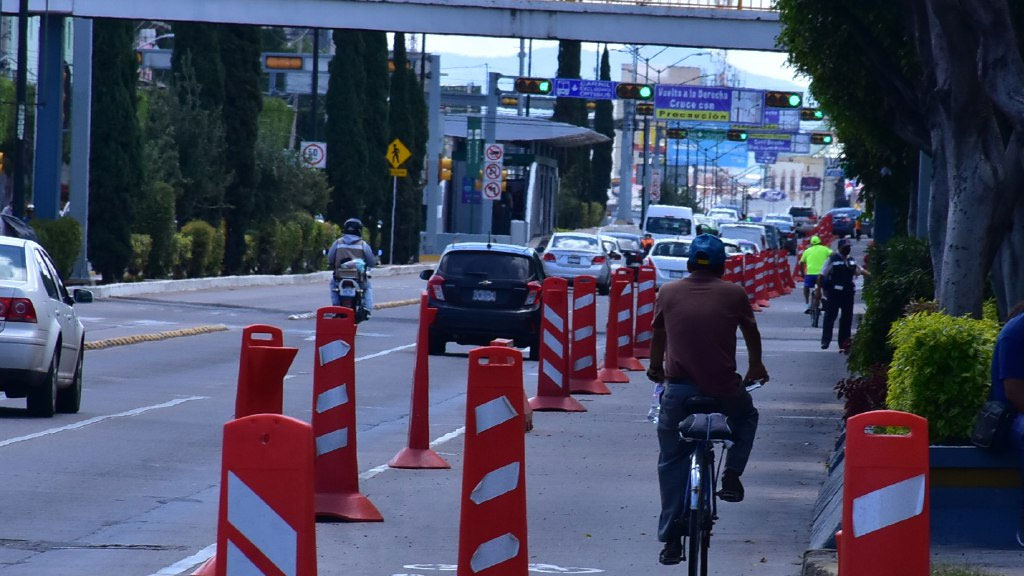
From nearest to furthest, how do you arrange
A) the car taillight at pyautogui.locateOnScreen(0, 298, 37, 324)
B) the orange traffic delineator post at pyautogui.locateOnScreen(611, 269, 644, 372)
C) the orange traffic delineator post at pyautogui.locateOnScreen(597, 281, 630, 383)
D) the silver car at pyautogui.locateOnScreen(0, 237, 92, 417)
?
the silver car at pyautogui.locateOnScreen(0, 237, 92, 417), the car taillight at pyautogui.locateOnScreen(0, 298, 37, 324), the orange traffic delineator post at pyautogui.locateOnScreen(597, 281, 630, 383), the orange traffic delineator post at pyautogui.locateOnScreen(611, 269, 644, 372)

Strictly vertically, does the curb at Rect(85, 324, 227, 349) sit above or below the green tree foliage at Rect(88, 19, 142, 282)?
below

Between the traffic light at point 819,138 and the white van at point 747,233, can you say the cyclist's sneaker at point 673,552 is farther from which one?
the traffic light at point 819,138

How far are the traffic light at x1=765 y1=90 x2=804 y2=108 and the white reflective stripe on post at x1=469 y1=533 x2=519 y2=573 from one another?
54670 millimetres

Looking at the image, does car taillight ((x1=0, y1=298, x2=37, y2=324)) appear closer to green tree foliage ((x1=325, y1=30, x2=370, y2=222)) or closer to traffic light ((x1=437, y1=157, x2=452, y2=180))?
green tree foliage ((x1=325, y1=30, x2=370, y2=222))

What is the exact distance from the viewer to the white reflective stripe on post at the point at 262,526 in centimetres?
587

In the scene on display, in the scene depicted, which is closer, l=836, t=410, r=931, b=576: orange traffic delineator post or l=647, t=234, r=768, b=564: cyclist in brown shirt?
l=836, t=410, r=931, b=576: orange traffic delineator post

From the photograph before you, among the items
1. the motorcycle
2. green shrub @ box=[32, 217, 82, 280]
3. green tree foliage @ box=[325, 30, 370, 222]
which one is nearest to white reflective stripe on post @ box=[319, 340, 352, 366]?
the motorcycle

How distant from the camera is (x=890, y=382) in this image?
455 inches

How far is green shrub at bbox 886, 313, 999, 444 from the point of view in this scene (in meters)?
10.4

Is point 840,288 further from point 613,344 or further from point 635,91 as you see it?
point 635,91

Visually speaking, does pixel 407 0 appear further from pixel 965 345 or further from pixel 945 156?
pixel 965 345

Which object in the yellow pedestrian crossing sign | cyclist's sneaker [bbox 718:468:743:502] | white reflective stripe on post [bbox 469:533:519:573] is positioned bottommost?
white reflective stripe on post [bbox 469:533:519:573]

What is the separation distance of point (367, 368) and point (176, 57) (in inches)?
966

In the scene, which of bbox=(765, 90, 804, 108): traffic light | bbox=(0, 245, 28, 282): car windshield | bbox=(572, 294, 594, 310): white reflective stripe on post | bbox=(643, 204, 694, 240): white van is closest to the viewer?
bbox=(0, 245, 28, 282): car windshield
